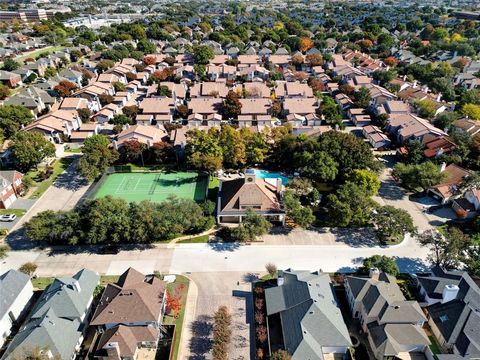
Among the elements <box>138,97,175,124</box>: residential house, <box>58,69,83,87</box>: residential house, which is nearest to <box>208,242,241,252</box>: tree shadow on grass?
<box>138,97,175,124</box>: residential house

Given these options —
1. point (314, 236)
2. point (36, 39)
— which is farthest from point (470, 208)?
point (36, 39)

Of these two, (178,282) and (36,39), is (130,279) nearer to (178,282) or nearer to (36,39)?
(178,282)

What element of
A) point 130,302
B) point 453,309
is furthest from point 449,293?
point 130,302

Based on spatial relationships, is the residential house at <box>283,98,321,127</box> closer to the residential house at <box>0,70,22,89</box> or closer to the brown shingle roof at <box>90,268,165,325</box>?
the brown shingle roof at <box>90,268,165,325</box>

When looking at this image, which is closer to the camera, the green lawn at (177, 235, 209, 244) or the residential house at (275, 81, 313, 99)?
the green lawn at (177, 235, 209, 244)

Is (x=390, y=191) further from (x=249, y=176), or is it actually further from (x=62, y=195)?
(x=62, y=195)
